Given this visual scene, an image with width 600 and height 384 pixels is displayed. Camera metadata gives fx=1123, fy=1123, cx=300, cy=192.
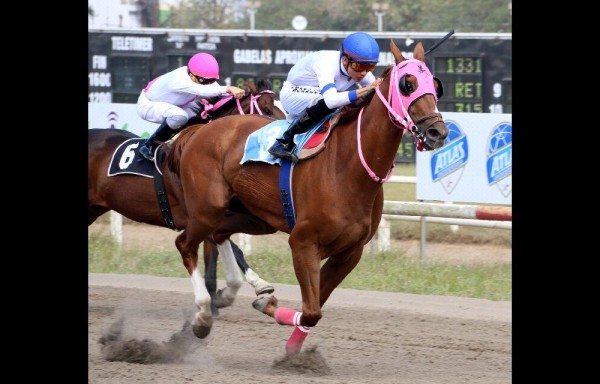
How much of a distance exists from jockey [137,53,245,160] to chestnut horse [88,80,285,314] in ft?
0.44

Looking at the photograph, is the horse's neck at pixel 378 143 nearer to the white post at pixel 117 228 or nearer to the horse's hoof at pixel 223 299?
the horse's hoof at pixel 223 299

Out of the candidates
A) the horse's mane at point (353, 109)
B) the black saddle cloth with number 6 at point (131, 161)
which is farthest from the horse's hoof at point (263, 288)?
the horse's mane at point (353, 109)

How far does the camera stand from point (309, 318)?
6781 mm

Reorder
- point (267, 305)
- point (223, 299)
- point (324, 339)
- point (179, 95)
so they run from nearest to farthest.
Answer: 1. point (267, 305)
2. point (324, 339)
3. point (223, 299)
4. point (179, 95)

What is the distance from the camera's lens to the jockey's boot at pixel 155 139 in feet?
29.0

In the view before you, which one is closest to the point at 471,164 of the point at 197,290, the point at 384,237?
the point at 384,237

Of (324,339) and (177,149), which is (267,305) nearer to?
(324,339)

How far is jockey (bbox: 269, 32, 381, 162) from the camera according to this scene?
7008mm

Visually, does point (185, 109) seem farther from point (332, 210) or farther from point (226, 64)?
point (226, 64)

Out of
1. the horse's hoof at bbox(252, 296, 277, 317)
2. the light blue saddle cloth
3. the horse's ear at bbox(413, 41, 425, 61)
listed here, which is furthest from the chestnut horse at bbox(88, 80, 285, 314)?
the horse's ear at bbox(413, 41, 425, 61)

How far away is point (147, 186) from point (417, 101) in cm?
308

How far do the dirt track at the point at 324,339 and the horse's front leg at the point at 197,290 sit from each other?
194 mm

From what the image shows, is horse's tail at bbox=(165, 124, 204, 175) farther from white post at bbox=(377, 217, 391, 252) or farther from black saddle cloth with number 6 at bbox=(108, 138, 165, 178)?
white post at bbox=(377, 217, 391, 252)

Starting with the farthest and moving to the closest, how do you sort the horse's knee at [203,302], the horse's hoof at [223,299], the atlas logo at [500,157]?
the atlas logo at [500,157], the horse's hoof at [223,299], the horse's knee at [203,302]
